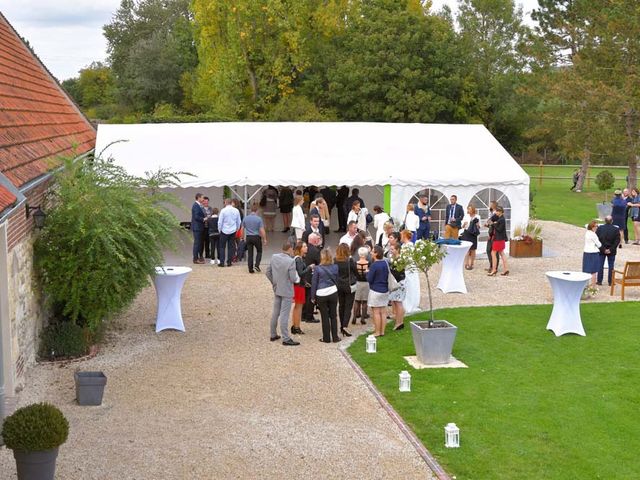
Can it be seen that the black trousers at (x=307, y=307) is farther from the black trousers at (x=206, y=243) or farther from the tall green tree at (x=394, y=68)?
the tall green tree at (x=394, y=68)

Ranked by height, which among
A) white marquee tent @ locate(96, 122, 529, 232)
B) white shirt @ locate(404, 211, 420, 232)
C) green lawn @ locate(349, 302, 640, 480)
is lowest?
green lawn @ locate(349, 302, 640, 480)

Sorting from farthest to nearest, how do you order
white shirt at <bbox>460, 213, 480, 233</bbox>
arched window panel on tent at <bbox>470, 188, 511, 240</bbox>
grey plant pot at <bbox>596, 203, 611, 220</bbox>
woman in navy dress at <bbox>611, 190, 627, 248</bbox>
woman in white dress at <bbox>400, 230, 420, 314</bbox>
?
grey plant pot at <bbox>596, 203, 611, 220</bbox>
woman in navy dress at <bbox>611, 190, 627, 248</bbox>
arched window panel on tent at <bbox>470, 188, 511, 240</bbox>
white shirt at <bbox>460, 213, 480, 233</bbox>
woman in white dress at <bbox>400, 230, 420, 314</bbox>

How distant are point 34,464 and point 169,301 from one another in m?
5.88

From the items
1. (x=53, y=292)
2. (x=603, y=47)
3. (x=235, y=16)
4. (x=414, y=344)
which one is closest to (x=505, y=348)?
(x=414, y=344)

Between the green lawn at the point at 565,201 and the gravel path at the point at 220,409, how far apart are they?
14.4 metres

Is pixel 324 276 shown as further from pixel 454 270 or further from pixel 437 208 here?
pixel 437 208

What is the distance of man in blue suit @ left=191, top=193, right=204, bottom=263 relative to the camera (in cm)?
1784

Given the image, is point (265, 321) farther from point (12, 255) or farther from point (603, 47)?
point (603, 47)

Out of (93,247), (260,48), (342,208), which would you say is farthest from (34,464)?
(260,48)

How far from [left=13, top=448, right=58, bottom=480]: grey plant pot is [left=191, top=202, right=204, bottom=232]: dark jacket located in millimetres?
11333

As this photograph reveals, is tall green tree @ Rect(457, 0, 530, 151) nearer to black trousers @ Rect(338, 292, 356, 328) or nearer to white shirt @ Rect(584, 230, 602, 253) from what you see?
white shirt @ Rect(584, 230, 602, 253)

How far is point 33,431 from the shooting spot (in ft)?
21.6

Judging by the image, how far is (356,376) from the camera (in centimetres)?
1035

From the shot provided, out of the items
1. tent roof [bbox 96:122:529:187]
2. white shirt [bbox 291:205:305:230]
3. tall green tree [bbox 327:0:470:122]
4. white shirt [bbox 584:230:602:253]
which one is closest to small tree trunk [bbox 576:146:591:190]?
tall green tree [bbox 327:0:470:122]
